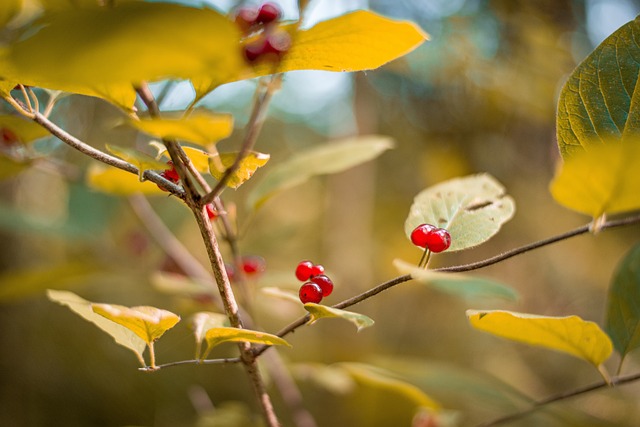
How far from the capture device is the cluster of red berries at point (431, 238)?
1.79ft

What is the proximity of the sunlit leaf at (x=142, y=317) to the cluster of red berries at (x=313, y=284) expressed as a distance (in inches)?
5.2

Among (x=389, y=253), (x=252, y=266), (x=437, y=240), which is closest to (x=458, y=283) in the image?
(x=437, y=240)

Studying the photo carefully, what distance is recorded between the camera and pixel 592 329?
601 mm

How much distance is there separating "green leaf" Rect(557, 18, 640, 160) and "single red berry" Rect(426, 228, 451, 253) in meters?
0.15

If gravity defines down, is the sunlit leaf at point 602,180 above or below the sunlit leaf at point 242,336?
above

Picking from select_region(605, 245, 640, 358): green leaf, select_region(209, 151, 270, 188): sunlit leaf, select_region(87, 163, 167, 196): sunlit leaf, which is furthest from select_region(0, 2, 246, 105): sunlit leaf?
select_region(605, 245, 640, 358): green leaf

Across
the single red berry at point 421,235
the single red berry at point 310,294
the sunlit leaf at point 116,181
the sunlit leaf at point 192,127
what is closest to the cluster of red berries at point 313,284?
the single red berry at point 310,294

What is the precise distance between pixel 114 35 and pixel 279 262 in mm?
3246

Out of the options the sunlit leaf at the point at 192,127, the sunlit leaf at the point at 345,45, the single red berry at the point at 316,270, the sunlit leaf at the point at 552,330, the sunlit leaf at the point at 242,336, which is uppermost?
the sunlit leaf at the point at 345,45

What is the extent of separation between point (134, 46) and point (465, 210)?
0.45 meters

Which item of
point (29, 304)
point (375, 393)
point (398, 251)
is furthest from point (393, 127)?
point (29, 304)

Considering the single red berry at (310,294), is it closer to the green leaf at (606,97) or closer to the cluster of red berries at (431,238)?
the cluster of red berries at (431,238)

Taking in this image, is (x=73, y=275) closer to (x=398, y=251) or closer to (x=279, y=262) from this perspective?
(x=398, y=251)

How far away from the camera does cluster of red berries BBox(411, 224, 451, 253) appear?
21.5 inches
